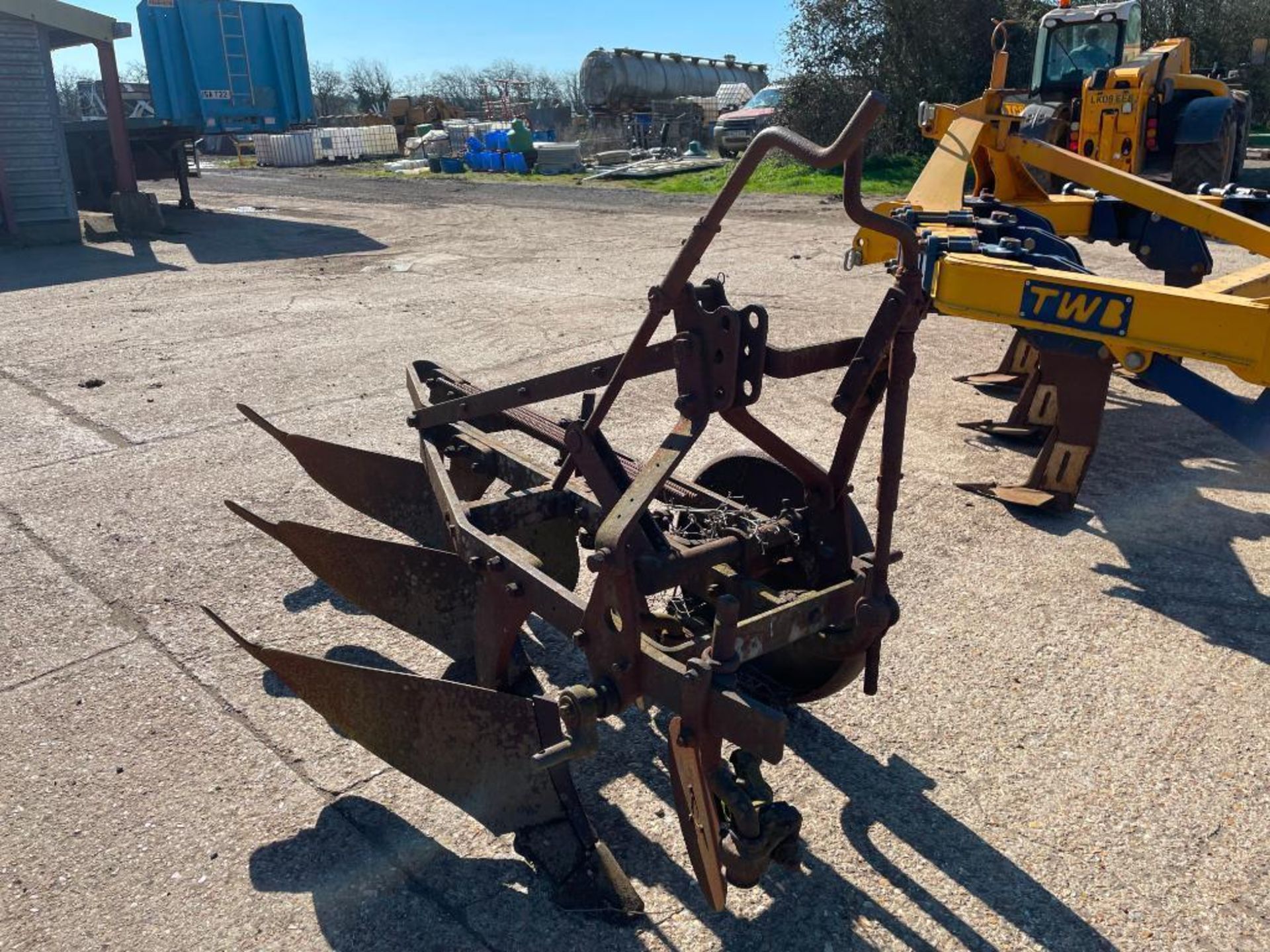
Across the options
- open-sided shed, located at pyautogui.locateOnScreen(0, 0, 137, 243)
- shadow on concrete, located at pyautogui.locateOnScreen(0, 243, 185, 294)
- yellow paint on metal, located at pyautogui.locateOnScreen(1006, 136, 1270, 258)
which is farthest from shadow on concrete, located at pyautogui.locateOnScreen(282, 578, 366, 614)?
open-sided shed, located at pyautogui.locateOnScreen(0, 0, 137, 243)

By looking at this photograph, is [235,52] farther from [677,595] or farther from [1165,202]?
[677,595]

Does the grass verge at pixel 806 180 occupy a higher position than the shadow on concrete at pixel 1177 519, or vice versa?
the grass verge at pixel 806 180

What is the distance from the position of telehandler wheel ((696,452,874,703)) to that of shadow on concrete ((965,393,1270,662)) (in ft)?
5.02

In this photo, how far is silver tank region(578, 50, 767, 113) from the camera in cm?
3262

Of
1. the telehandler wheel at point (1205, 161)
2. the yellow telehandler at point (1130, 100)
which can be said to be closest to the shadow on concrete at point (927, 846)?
the yellow telehandler at point (1130, 100)

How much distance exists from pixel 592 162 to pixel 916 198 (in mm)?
22304

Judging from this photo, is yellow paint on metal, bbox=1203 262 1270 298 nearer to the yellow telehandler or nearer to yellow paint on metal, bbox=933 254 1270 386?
yellow paint on metal, bbox=933 254 1270 386

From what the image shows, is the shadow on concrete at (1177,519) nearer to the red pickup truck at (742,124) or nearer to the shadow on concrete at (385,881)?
the shadow on concrete at (385,881)

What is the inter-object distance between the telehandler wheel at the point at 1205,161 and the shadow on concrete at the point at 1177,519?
5.40m

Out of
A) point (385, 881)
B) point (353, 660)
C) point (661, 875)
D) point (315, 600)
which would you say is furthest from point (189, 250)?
point (661, 875)

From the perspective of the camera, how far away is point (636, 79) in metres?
33.3

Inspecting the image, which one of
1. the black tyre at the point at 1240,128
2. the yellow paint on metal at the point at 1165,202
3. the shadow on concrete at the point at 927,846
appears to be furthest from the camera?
the black tyre at the point at 1240,128

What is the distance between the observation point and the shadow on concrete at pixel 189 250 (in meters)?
11.9

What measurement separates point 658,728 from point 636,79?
3308cm
